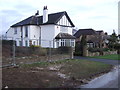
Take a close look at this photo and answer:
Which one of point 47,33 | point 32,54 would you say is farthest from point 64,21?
point 32,54

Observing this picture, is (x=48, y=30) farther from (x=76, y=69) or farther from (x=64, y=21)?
(x=76, y=69)

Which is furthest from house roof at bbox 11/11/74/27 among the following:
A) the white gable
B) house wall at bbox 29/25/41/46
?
house wall at bbox 29/25/41/46

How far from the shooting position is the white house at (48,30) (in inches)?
1302

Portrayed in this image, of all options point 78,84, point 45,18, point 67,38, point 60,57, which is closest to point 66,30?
point 67,38

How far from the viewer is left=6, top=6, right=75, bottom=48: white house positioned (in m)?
33.1

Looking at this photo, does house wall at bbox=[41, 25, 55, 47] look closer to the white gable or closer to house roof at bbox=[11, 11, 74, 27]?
house roof at bbox=[11, 11, 74, 27]

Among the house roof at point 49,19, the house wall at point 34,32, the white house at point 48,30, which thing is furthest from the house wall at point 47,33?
the house wall at point 34,32

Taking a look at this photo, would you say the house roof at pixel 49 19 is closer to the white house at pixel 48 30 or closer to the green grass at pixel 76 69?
the white house at pixel 48 30

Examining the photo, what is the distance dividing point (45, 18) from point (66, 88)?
2854 centimetres

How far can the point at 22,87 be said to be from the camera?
668cm

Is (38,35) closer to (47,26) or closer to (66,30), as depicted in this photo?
(47,26)

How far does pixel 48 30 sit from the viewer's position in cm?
3391

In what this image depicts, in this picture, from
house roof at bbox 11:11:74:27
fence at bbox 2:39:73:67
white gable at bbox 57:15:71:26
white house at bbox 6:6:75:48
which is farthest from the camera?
white gable at bbox 57:15:71:26

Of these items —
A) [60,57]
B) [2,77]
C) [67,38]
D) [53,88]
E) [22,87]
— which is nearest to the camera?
[22,87]
